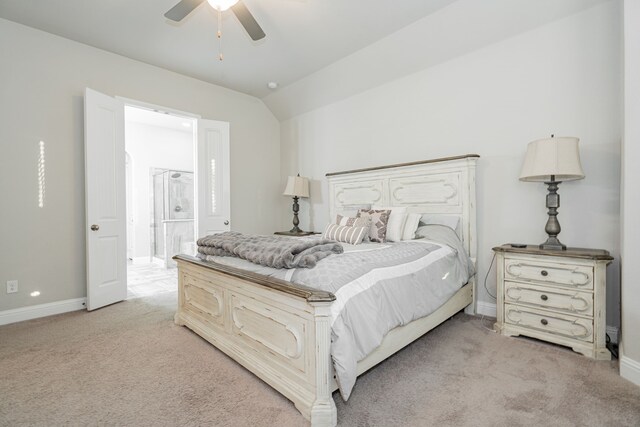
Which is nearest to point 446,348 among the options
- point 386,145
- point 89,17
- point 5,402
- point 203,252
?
point 203,252

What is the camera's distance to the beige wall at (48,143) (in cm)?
298

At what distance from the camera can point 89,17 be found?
2936mm

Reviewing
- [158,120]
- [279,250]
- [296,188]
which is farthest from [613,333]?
[158,120]

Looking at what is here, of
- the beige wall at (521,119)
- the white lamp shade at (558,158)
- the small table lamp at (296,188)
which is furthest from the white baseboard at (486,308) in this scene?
the small table lamp at (296,188)

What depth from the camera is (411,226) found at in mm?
2992

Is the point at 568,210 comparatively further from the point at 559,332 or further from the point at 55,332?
the point at 55,332

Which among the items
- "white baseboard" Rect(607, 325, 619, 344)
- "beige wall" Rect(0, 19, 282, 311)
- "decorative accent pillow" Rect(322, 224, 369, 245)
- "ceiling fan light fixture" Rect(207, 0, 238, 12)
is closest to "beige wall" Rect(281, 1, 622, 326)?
"white baseboard" Rect(607, 325, 619, 344)

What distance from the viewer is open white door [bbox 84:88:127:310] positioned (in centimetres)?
322

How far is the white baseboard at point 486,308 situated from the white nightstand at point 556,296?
42 centimetres

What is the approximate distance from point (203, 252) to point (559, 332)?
9.32ft

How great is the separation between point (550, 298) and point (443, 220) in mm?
1093

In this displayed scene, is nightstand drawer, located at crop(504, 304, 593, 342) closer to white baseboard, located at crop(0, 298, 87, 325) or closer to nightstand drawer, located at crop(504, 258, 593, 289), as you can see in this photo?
nightstand drawer, located at crop(504, 258, 593, 289)

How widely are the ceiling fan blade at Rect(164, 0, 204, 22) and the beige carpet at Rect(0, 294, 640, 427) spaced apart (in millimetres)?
2500

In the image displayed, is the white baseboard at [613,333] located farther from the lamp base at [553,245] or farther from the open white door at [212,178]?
the open white door at [212,178]
